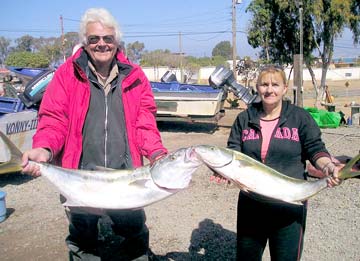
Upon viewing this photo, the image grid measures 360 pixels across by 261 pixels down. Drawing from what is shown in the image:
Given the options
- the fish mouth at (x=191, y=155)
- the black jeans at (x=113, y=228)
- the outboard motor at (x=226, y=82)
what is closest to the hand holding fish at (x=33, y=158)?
the black jeans at (x=113, y=228)

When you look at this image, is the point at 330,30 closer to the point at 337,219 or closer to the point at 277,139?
the point at 337,219

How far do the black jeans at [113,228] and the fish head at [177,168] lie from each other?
2.41 feet

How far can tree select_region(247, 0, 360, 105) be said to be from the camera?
2028 cm

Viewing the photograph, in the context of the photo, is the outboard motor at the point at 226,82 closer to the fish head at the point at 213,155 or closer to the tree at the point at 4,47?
the fish head at the point at 213,155

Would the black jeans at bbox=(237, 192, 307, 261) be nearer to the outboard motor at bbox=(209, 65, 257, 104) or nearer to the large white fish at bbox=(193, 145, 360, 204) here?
the large white fish at bbox=(193, 145, 360, 204)

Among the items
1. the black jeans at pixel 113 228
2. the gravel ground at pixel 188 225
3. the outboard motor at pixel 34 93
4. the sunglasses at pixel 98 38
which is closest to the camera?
the sunglasses at pixel 98 38

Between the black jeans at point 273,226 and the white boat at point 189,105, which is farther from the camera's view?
the white boat at point 189,105

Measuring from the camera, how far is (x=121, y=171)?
2.88 m

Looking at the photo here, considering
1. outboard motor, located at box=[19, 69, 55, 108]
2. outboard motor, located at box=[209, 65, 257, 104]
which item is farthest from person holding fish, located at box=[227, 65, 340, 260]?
outboard motor, located at box=[209, 65, 257, 104]

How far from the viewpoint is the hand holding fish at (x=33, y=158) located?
9.17ft

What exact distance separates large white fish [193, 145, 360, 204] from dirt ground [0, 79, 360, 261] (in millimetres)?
1878

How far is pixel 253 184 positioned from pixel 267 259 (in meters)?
1.95

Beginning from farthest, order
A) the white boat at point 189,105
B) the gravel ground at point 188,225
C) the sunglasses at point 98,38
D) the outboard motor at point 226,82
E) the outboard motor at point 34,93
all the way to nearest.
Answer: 1. the white boat at point 189,105
2. the outboard motor at point 226,82
3. the outboard motor at point 34,93
4. the gravel ground at point 188,225
5. the sunglasses at point 98,38

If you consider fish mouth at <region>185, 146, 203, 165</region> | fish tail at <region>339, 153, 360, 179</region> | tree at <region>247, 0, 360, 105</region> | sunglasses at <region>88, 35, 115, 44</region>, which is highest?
tree at <region>247, 0, 360, 105</region>
